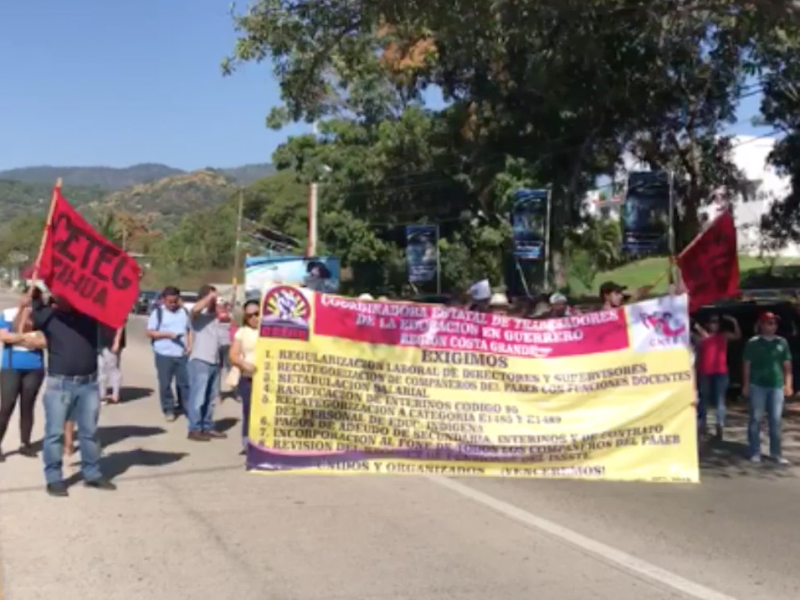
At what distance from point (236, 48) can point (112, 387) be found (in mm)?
5628

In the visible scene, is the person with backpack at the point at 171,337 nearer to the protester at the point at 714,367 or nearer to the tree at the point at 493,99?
the tree at the point at 493,99

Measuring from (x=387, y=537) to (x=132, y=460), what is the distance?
4.07m

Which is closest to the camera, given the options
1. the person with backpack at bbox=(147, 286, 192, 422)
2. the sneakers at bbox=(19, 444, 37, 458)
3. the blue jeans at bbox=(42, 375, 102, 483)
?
the blue jeans at bbox=(42, 375, 102, 483)

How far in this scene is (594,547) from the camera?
7152 millimetres

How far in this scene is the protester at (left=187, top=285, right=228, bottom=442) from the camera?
1199 centimetres

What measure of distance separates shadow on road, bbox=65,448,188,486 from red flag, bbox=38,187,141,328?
5.04 ft

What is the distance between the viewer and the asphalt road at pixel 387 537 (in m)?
6.16

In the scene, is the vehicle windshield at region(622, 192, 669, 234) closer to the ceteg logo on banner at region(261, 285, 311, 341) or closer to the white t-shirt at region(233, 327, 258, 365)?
the white t-shirt at region(233, 327, 258, 365)

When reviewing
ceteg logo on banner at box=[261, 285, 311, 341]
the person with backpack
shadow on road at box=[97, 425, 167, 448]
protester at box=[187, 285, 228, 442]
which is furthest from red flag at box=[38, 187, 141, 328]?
the person with backpack

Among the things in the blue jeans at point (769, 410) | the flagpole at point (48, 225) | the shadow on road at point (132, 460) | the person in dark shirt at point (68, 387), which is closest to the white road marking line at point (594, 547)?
the shadow on road at point (132, 460)

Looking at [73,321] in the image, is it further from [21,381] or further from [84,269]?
[21,381]

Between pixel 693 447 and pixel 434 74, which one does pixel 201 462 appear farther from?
pixel 434 74

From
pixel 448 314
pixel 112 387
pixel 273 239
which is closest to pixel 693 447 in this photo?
pixel 448 314

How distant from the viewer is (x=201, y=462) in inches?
412
